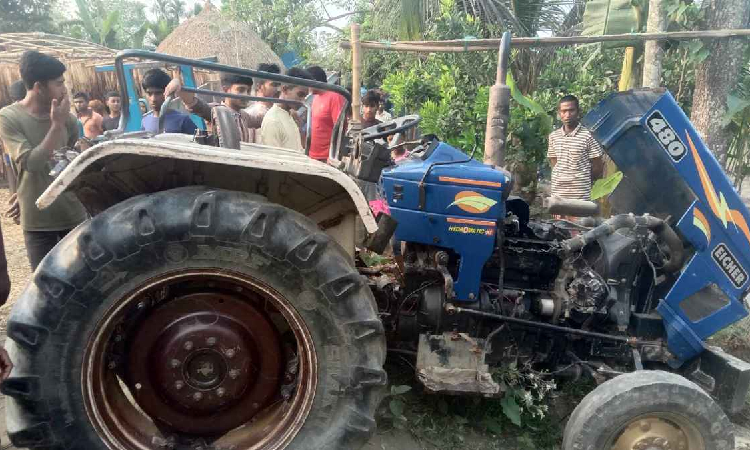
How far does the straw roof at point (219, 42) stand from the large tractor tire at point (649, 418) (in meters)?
14.5

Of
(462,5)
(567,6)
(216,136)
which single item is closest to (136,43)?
(462,5)

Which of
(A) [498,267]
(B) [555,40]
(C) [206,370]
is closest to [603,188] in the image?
(B) [555,40]

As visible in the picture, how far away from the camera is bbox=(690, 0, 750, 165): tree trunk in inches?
226

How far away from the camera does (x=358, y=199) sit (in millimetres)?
2037

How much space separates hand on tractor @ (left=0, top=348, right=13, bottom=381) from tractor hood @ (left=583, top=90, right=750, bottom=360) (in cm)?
291

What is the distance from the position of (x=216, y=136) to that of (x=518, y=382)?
2.09 metres

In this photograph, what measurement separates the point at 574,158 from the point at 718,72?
2258 millimetres

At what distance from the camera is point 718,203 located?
108 inches

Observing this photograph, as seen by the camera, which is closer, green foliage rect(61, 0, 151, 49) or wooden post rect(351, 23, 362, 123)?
wooden post rect(351, 23, 362, 123)

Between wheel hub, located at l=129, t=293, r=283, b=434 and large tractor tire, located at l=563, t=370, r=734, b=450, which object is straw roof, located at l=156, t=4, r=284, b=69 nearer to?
wheel hub, located at l=129, t=293, r=283, b=434

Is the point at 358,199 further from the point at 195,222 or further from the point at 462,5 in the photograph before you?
the point at 462,5

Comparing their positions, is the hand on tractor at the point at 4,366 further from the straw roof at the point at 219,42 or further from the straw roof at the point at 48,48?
the straw roof at the point at 219,42

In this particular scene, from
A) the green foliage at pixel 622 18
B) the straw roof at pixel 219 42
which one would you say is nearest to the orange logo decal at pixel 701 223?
the green foliage at pixel 622 18

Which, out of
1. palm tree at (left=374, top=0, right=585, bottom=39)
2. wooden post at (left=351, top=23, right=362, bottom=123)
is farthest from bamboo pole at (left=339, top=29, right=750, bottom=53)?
palm tree at (left=374, top=0, right=585, bottom=39)
